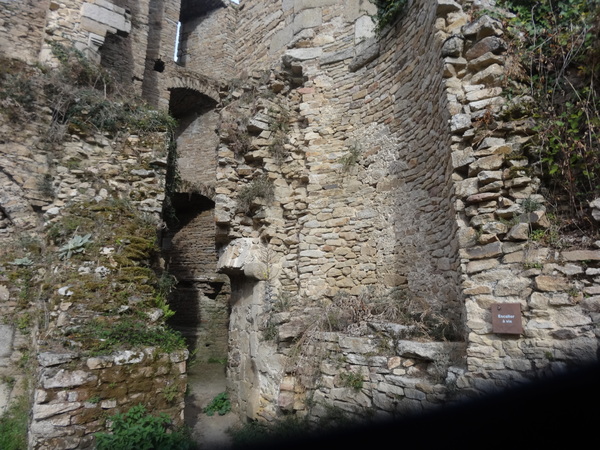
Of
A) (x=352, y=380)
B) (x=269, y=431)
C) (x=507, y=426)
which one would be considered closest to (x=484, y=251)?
(x=507, y=426)

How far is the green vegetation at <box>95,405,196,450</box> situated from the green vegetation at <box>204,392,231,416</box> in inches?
98.1

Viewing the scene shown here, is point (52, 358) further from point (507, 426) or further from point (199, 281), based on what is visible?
point (199, 281)

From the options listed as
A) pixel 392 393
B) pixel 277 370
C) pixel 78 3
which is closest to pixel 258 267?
pixel 277 370

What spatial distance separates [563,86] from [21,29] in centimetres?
1162

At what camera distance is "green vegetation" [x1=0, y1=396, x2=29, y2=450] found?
470 centimetres

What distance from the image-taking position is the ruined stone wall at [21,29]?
9188 millimetres

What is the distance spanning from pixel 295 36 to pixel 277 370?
19.8ft

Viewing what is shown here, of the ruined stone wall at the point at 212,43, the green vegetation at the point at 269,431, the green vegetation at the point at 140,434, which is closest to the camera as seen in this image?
the green vegetation at the point at 140,434

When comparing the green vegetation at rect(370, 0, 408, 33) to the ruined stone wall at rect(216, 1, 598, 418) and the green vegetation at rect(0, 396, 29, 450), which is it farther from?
Answer: the green vegetation at rect(0, 396, 29, 450)

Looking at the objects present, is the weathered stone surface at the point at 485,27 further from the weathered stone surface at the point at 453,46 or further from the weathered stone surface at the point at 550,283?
the weathered stone surface at the point at 550,283

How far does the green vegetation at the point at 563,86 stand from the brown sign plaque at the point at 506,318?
915 mm

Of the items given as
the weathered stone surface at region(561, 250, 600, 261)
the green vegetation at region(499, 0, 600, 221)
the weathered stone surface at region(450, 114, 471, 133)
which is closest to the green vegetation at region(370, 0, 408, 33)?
the green vegetation at region(499, 0, 600, 221)

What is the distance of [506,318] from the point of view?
3006 millimetres

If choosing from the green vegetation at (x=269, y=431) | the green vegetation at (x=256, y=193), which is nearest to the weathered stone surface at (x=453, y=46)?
the green vegetation at (x=256, y=193)
